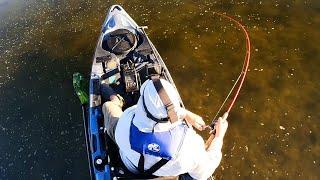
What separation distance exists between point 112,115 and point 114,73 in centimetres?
198

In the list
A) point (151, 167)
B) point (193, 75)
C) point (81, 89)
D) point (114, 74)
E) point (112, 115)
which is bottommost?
point (193, 75)

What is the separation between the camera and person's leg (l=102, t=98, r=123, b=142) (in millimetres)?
7231

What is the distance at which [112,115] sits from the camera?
7.46 m

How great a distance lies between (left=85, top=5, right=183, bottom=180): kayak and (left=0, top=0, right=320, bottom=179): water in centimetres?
153

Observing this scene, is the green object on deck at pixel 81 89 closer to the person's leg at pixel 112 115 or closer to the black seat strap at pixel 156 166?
the person's leg at pixel 112 115

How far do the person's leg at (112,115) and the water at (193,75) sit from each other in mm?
2182

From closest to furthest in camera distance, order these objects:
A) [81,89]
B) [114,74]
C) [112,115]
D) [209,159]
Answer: [209,159], [112,115], [114,74], [81,89]

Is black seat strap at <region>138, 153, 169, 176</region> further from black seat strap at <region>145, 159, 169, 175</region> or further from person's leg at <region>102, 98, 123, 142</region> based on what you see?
person's leg at <region>102, 98, 123, 142</region>

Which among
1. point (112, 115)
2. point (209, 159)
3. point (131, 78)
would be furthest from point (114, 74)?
point (209, 159)

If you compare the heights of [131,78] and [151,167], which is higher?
[151,167]

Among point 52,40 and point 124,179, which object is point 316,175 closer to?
point 124,179

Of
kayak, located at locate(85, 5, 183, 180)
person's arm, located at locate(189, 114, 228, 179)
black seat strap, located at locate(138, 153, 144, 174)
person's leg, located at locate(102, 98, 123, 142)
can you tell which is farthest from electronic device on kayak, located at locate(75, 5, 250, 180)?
black seat strap, located at locate(138, 153, 144, 174)

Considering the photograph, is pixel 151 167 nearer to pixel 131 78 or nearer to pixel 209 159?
pixel 209 159

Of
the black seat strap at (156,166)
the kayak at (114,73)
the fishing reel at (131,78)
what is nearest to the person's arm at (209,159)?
the black seat strap at (156,166)
